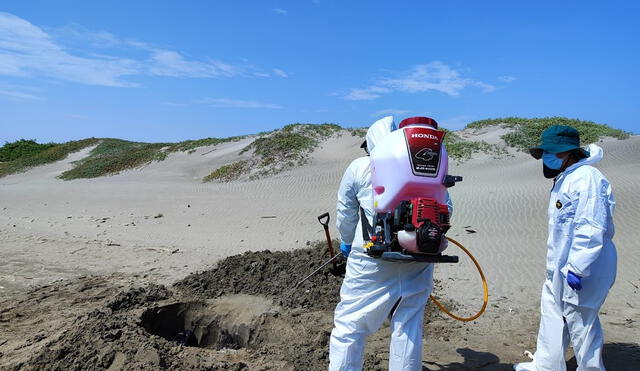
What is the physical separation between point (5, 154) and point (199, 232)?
1631 inches

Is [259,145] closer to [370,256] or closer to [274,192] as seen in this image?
[274,192]

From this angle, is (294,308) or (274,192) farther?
(274,192)

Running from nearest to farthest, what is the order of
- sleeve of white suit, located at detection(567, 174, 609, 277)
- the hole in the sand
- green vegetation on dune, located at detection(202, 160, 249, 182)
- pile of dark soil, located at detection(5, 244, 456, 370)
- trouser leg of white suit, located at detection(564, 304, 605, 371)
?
sleeve of white suit, located at detection(567, 174, 609, 277) → trouser leg of white suit, located at detection(564, 304, 605, 371) → pile of dark soil, located at detection(5, 244, 456, 370) → the hole in the sand → green vegetation on dune, located at detection(202, 160, 249, 182)

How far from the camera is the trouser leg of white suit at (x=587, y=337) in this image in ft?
11.0

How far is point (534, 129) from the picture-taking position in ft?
71.3

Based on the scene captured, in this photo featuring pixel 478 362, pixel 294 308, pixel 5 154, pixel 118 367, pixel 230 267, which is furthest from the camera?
pixel 5 154

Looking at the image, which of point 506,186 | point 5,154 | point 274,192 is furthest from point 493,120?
point 5,154

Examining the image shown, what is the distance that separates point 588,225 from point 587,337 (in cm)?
86

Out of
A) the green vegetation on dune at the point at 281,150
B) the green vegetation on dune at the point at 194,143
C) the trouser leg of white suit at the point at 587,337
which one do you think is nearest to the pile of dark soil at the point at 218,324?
the trouser leg of white suit at the point at 587,337

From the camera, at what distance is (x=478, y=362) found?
13.9 feet

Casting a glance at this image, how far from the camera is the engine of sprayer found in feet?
9.00

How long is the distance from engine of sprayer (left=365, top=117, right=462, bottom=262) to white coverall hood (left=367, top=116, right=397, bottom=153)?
9.3 inches

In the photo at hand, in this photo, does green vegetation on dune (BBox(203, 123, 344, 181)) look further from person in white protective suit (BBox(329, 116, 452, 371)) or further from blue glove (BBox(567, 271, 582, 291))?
blue glove (BBox(567, 271, 582, 291))

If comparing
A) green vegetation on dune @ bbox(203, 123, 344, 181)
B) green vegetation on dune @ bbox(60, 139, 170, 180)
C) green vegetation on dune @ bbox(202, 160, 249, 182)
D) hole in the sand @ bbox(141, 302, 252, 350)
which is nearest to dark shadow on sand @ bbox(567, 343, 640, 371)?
hole in the sand @ bbox(141, 302, 252, 350)
